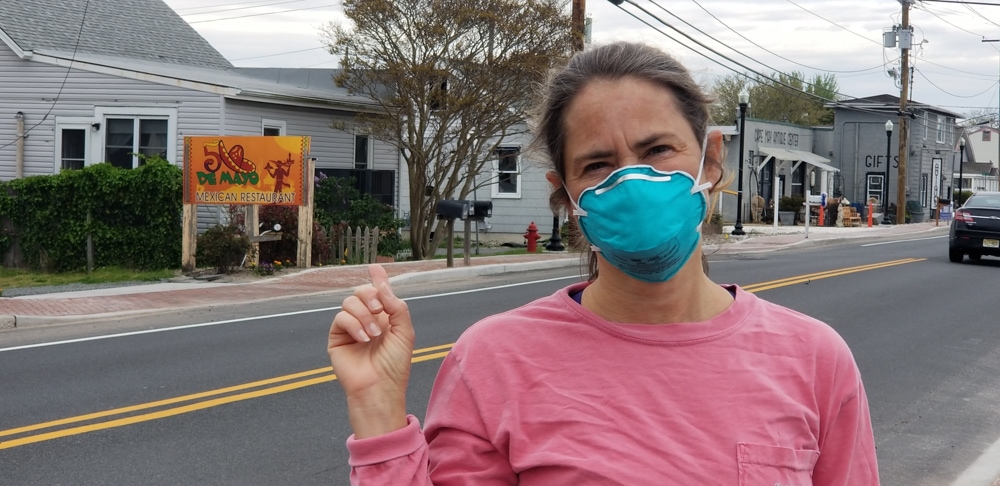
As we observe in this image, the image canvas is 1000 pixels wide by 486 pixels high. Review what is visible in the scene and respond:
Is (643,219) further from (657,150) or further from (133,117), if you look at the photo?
(133,117)

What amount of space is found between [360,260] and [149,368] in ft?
39.3

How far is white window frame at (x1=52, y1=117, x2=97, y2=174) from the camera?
22844 mm

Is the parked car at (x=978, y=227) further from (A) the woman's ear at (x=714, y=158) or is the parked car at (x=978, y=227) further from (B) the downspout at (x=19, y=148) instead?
(A) the woman's ear at (x=714, y=158)

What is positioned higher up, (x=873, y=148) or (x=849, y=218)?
(x=873, y=148)

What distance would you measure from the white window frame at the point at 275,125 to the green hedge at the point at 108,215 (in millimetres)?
4598

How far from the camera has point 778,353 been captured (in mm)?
2029

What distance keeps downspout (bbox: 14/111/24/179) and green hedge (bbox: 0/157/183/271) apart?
4563 mm

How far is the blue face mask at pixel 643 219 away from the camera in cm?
201

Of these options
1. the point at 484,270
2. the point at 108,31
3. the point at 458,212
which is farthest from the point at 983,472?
the point at 108,31

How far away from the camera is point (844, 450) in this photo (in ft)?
6.70

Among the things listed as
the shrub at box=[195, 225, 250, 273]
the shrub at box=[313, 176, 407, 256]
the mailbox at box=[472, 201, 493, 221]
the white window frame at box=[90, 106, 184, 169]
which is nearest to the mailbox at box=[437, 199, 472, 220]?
the mailbox at box=[472, 201, 493, 221]

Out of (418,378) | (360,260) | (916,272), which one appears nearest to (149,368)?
(418,378)

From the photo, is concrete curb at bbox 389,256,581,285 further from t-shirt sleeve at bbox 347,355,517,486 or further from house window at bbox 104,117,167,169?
t-shirt sleeve at bbox 347,355,517,486

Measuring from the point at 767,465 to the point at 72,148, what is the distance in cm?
2379
